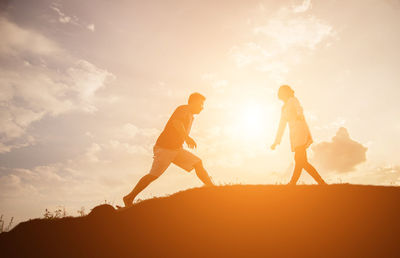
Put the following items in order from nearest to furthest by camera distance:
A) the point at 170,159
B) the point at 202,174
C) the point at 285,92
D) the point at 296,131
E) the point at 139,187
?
the point at 139,187
the point at 170,159
the point at 202,174
the point at 296,131
the point at 285,92

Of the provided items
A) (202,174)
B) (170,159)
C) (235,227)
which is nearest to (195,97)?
(170,159)

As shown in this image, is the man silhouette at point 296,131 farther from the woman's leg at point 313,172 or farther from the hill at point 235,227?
the hill at point 235,227

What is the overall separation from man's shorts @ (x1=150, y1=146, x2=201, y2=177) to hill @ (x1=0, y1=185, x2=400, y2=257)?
2.05ft

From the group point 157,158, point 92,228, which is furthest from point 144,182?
point 92,228

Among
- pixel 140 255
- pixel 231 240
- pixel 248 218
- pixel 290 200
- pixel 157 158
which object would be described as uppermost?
pixel 157 158

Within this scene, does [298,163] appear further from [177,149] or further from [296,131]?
[177,149]

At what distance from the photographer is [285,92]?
23.2ft

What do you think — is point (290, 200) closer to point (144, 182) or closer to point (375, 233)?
point (375, 233)

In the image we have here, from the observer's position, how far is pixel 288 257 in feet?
13.9

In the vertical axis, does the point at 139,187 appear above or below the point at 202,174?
below

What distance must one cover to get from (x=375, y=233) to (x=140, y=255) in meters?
3.97

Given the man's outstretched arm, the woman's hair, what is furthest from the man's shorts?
the woman's hair

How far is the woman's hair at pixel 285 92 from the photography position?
7.06 m

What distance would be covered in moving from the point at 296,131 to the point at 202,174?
8.19 feet
